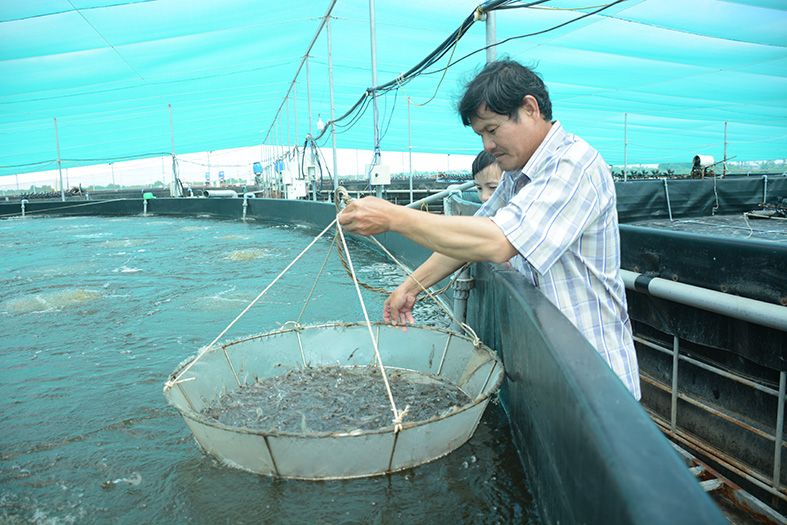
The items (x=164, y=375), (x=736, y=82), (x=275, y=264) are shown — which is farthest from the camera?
(x=736, y=82)

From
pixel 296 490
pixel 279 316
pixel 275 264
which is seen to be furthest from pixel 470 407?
pixel 275 264

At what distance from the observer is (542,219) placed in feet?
5.17

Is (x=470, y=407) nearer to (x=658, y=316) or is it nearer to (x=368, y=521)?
(x=368, y=521)

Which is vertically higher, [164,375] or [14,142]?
[14,142]

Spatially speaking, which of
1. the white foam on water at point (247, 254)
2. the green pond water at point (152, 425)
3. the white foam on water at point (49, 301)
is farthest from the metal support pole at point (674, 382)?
the white foam on water at point (247, 254)

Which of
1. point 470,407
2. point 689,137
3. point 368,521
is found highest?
point 689,137

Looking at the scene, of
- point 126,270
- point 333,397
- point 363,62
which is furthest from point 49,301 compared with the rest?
point 363,62

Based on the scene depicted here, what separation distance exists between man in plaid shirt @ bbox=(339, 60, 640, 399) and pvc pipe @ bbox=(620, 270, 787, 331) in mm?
538

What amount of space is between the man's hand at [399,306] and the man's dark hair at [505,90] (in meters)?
1.04

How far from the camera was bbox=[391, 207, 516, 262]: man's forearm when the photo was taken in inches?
63.4

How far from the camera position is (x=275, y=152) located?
1130 inches

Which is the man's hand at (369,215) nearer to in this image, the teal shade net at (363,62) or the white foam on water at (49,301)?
the teal shade net at (363,62)

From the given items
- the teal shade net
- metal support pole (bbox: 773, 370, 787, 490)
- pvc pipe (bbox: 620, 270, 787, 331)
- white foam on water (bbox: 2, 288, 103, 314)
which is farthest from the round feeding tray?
white foam on water (bbox: 2, 288, 103, 314)

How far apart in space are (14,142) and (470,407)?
→ 22.9 m
